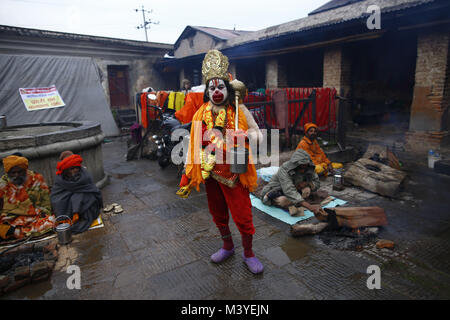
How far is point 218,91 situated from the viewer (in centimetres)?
286

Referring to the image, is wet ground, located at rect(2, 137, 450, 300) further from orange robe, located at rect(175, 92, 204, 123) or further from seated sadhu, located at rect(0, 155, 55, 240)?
orange robe, located at rect(175, 92, 204, 123)

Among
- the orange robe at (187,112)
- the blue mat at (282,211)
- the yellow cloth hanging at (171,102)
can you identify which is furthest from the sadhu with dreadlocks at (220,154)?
the yellow cloth hanging at (171,102)

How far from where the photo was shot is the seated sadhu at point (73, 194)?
159 inches

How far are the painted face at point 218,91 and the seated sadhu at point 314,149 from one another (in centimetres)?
315

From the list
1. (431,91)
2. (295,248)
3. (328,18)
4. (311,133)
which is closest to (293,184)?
(295,248)

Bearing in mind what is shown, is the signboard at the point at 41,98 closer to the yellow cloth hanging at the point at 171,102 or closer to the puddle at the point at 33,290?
the yellow cloth hanging at the point at 171,102

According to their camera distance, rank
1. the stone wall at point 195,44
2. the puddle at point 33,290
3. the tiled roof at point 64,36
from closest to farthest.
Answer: the puddle at point 33,290, the tiled roof at point 64,36, the stone wall at point 195,44

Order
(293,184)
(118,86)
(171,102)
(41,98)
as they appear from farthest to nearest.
Result: (118,86), (41,98), (171,102), (293,184)

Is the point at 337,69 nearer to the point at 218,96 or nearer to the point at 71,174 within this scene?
the point at 218,96

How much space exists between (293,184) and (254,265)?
1900 millimetres

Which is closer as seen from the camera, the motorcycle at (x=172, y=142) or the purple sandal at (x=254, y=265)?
the purple sandal at (x=254, y=265)

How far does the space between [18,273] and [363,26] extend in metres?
8.55

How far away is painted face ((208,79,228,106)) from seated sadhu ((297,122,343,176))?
124 inches
